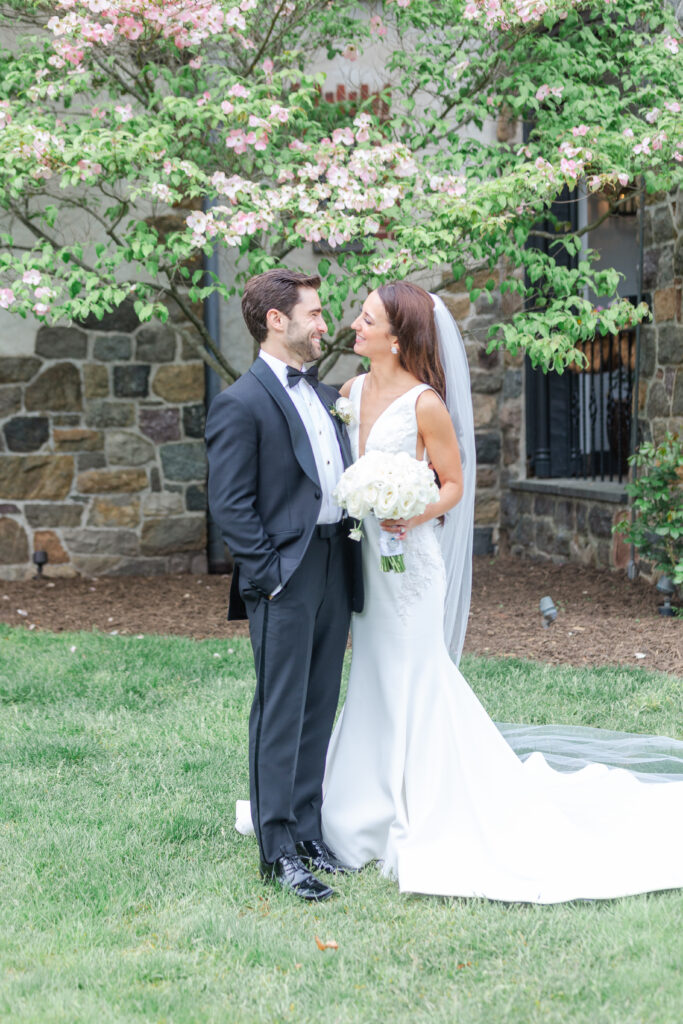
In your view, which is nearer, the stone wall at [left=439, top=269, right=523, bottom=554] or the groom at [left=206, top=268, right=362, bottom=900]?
the groom at [left=206, top=268, right=362, bottom=900]

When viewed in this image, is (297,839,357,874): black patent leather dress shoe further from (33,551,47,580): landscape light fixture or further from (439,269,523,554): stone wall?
(439,269,523,554): stone wall

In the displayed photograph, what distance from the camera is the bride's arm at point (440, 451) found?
3537mm

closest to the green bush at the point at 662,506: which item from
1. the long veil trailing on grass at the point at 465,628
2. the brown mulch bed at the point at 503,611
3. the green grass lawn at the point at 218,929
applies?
the brown mulch bed at the point at 503,611

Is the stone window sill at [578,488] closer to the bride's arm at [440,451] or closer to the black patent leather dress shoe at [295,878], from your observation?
the bride's arm at [440,451]

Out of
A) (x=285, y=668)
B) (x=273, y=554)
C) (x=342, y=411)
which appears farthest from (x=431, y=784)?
(x=342, y=411)

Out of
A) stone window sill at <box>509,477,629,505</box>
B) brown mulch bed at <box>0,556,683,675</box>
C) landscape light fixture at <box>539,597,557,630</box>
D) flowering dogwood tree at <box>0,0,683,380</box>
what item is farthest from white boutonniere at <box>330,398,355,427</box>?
stone window sill at <box>509,477,629,505</box>

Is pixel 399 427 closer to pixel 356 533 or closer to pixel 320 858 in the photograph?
pixel 356 533

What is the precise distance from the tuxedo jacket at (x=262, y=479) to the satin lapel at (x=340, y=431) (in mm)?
185

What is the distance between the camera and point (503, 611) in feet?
23.9

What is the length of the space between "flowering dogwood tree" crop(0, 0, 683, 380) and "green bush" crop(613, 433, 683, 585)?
3.33ft

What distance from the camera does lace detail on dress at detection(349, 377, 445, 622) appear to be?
11.6 feet

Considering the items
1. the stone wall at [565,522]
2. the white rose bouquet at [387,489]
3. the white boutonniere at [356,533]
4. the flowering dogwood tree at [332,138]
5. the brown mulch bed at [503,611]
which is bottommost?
the brown mulch bed at [503,611]

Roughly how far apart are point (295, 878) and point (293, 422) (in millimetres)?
1332

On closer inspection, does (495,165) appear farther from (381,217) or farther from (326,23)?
(326,23)
